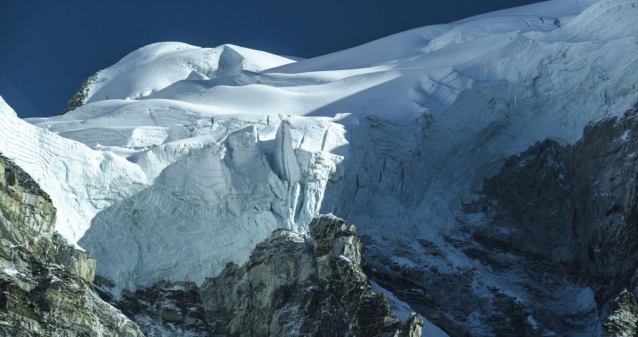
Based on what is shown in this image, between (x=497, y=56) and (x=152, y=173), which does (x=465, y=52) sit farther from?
(x=152, y=173)

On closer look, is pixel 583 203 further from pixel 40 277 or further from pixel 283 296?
pixel 40 277

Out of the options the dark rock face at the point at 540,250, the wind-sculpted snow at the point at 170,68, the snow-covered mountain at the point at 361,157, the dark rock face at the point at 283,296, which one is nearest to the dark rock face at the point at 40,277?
the snow-covered mountain at the point at 361,157

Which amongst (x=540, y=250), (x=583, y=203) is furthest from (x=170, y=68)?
(x=583, y=203)

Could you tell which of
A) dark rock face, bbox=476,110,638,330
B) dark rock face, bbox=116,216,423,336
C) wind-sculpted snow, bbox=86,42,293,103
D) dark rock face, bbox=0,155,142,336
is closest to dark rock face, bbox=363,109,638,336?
dark rock face, bbox=476,110,638,330

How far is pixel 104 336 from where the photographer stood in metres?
88.2

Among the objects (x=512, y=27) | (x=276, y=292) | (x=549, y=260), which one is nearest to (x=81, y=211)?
(x=276, y=292)

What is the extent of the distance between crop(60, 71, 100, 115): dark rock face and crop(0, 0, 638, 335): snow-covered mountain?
11.3 m

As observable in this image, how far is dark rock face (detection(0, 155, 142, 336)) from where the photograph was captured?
85.2 metres

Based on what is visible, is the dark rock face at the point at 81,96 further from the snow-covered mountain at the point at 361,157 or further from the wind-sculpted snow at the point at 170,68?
the snow-covered mountain at the point at 361,157

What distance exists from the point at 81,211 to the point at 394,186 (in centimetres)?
1368

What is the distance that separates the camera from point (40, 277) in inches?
3452

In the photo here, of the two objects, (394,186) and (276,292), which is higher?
(394,186)

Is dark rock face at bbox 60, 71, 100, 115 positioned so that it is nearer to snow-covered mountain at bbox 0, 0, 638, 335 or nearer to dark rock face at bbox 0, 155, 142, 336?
snow-covered mountain at bbox 0, 0, 638, 335

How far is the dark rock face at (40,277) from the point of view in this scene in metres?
85.2
